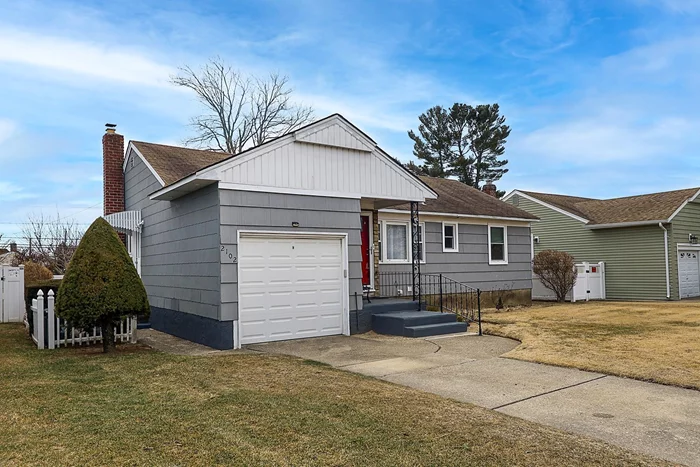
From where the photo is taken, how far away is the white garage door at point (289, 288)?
1006 cm

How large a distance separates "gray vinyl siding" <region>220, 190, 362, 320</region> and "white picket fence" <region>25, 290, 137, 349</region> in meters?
2.04

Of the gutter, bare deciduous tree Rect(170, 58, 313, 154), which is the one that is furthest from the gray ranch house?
bare deciduous tree Rect(170, 58, 313, 154)

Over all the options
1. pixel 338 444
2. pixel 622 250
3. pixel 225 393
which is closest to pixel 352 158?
pixel 225 393

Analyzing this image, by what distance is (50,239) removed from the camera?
86.7ft

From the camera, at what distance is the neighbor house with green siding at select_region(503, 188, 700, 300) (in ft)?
67.1

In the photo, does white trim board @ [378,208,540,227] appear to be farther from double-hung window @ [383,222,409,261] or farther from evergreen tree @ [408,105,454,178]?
evergreen tree @ [408,105,454,178]

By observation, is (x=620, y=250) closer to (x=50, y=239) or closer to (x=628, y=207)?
(x=628, y=207)

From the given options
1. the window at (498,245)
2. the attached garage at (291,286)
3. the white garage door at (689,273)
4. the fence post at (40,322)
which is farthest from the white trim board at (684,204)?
the fence post at (40,322)

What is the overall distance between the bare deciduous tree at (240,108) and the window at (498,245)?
720 inches

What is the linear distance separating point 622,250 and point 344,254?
1532cm

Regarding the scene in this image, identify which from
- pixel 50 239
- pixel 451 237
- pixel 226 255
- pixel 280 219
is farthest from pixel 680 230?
pixel 50 239

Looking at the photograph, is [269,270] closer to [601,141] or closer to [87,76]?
[87,76]

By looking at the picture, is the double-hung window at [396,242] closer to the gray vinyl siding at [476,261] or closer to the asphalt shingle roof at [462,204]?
the gray vinyl siding at [476,261]

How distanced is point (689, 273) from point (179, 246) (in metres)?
20.3
